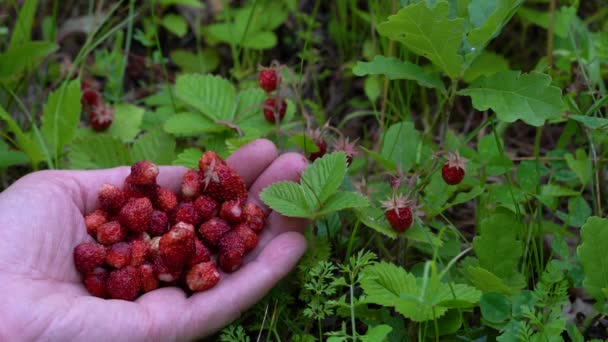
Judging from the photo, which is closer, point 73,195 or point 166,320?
point 166,320

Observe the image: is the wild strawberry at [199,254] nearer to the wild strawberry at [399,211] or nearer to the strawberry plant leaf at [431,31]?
the wild strawberry at [399,211]

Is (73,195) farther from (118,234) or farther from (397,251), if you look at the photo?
(397,251)

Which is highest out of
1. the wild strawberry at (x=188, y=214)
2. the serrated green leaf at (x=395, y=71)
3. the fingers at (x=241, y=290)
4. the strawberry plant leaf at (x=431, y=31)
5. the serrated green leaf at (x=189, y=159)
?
the strawberry plant leaf at (x=431, y=31)

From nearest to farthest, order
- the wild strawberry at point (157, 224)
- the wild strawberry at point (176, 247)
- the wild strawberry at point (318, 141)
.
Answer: the wild strawberry at point (176, 247)
the wild strawberry at point (157, 224)
the wild strawberry at point (318, 141)

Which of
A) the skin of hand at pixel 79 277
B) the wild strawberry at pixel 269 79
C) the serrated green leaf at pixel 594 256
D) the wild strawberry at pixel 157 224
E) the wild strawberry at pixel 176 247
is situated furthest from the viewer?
the wild strawberry at pixel 269 79

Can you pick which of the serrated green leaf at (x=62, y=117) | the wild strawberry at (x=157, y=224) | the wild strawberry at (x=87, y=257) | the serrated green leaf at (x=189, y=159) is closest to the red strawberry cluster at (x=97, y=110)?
the serrated green leaf at (x=62, y=117)

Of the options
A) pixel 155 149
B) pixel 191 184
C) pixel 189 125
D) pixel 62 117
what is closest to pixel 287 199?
pixel 191 184

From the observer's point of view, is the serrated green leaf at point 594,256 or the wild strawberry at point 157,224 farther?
the wild strawberry at point 157,224

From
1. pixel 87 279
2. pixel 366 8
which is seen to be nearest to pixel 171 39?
pixel 366 8
